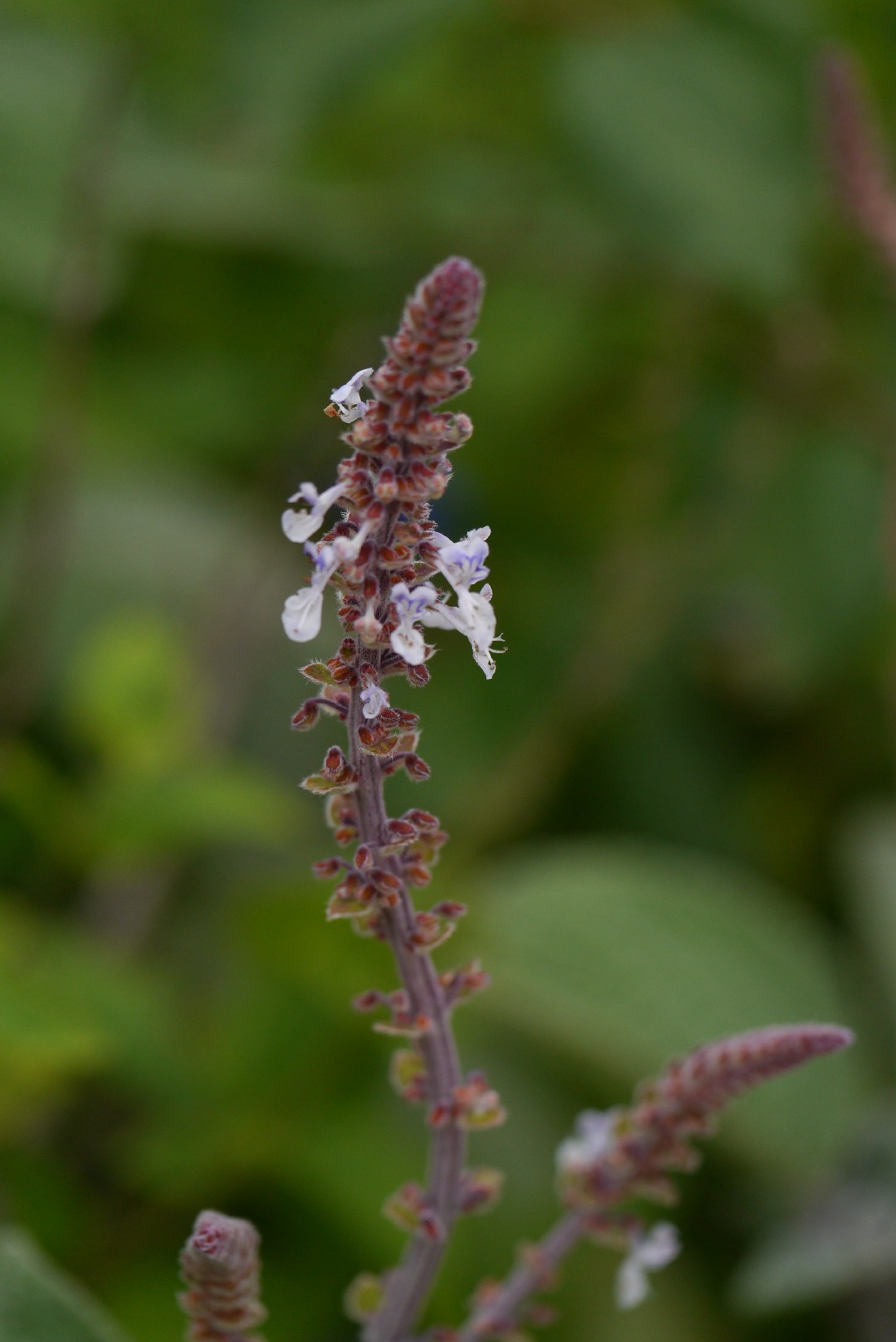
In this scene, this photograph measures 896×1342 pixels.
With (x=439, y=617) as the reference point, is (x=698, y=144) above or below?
above

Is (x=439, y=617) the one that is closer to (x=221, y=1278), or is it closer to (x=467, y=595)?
(x=467, y=595)

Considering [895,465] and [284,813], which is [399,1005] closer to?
[284,813]

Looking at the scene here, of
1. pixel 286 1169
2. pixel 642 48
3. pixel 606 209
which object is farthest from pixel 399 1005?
pixel 642 48

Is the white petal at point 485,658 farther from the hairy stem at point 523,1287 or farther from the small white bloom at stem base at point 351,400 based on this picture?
the hairy stem at point 523,1287

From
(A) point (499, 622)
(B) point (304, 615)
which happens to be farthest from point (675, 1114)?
(A) point (499, 622)

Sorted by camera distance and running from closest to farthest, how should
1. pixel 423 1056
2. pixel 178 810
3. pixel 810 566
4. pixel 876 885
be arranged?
pixel 423 1056, pixel 178 810, pixel 876 885, pixel 810 566

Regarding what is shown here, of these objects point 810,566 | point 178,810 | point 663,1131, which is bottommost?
point 663,1131

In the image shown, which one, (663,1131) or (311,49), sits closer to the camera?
(663,1131)

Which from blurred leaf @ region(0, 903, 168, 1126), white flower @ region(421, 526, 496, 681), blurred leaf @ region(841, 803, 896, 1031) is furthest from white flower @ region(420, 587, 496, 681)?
blurred leaf @ region(841, 803, 896, 1031)
